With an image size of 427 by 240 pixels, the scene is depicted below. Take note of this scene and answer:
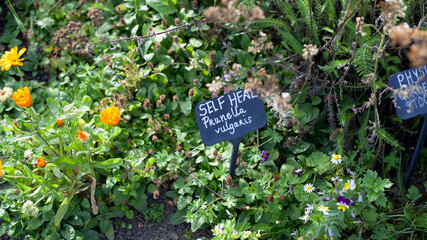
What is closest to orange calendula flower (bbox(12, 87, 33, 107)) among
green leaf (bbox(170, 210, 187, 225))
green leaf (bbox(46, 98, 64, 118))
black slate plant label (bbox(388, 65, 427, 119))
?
green leaf (bbox(46, 98, 64, 118))

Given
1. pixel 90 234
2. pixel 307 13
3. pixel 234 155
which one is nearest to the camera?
pixel 234 155

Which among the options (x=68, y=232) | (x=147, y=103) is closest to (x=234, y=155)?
(x=147, y=103)

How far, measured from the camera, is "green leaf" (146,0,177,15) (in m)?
3.21

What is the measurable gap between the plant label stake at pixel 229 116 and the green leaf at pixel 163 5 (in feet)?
4.14

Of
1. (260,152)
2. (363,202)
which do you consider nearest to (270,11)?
(260,152)

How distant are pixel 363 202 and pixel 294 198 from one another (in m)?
0.43

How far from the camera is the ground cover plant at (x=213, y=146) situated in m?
2.42

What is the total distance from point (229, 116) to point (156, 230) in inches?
37.7

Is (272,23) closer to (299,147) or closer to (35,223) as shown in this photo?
(299,147)

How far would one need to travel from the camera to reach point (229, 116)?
2266 millimetres

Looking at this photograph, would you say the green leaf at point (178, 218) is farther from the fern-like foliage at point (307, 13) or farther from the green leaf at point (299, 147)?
the fern-like foliage at point (307, 13)

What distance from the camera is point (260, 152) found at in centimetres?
269

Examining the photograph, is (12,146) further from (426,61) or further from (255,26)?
(426,61)

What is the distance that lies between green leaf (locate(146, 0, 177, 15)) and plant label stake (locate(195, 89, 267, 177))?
126cm
